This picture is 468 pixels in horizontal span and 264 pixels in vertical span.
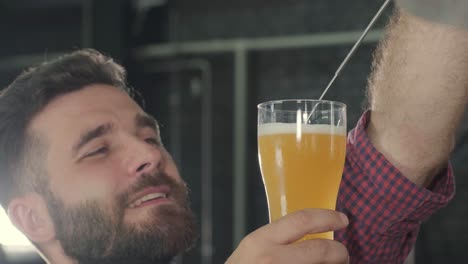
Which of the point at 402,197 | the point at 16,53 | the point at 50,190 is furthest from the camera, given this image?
the point at 16,53

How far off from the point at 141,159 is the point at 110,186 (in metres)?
0.11

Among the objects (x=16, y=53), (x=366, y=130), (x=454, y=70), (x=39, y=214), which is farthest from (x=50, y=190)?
(x=16, y=53)

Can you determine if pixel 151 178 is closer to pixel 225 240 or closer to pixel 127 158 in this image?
pixel 127 158

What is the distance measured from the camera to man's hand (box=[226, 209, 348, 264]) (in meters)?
1.09

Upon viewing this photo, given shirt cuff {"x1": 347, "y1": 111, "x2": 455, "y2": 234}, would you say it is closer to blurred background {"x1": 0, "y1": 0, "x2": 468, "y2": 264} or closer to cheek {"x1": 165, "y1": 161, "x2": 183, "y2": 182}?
cheek {"x1": 165, "y1": 161, "x2": 183, "y2": 182}

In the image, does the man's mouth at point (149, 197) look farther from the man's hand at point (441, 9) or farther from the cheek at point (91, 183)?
the man's hand at point (441, 9)

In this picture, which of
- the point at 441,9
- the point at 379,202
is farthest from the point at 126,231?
the point at 441,9

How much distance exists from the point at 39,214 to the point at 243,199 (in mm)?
2982

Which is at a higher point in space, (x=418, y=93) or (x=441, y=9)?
(x=441, y=9)

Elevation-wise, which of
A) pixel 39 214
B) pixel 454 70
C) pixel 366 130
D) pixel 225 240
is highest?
pixel 454 70

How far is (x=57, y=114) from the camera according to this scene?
1898mm

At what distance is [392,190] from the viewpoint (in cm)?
142

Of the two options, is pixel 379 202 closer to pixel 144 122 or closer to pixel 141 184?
pixel 141 184

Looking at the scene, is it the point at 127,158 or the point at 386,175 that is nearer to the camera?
the point at 386,175
